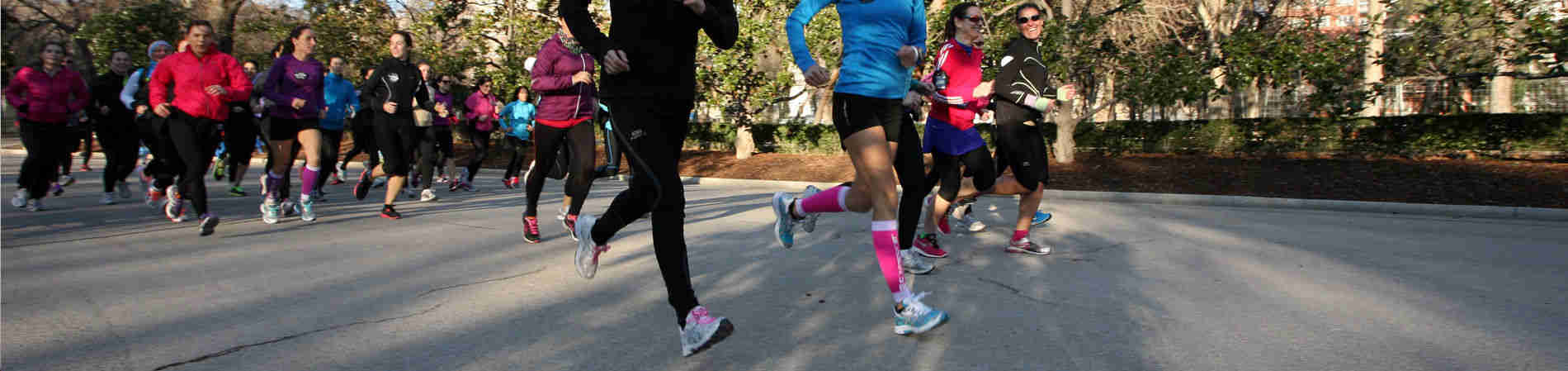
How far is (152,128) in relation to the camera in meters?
9.38

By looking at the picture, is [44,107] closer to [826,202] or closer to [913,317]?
[826,202]

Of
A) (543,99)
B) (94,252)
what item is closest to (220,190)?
(94,252)

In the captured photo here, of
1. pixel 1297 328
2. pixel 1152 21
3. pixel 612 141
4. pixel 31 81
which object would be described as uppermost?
pixel 1152 21

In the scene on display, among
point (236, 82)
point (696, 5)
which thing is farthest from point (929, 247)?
point (236, 82)

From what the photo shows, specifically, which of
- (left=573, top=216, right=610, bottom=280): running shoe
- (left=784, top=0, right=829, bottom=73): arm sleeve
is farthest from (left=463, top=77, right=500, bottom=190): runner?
(left=784, top=0, right=829, bottom=73): arm sleeve

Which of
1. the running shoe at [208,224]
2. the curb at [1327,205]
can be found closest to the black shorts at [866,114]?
the running shoe at [208,224]

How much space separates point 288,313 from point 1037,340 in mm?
3027

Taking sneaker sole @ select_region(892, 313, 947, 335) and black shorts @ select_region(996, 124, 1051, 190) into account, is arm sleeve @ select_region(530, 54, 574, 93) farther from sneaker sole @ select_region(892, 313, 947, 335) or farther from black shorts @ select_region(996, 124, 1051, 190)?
sneaker sole @ select_region(892, 313, 947, 335)

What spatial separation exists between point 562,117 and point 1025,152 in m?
3.09

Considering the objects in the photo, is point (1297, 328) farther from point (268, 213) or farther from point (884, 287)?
point (268, 213)

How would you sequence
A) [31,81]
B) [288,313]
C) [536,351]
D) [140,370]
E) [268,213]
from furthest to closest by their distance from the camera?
[31,81]
[268,213]
[288,313]
[536,351]
[140,370]

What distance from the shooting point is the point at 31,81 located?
8.82 metres

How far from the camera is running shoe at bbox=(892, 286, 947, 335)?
3611 millimetres

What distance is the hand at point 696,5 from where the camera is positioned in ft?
10.8
